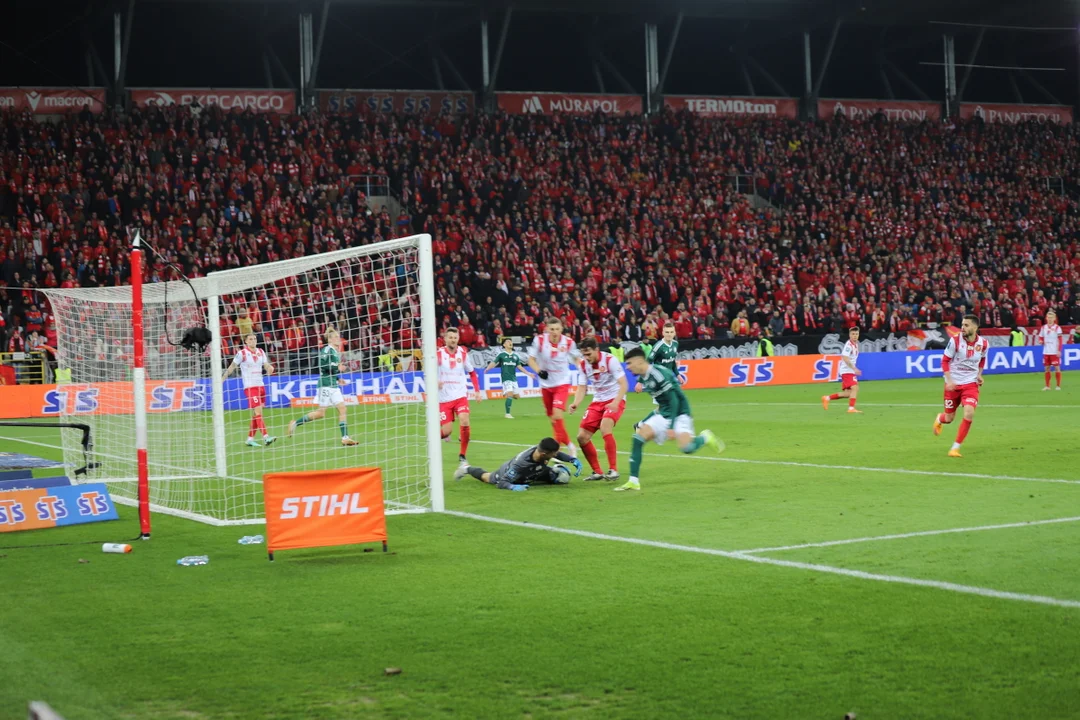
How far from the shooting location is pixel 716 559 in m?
8.86

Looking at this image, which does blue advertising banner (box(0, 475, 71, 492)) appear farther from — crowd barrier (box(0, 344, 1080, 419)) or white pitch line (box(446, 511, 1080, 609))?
white pitch line (box(446, 511, 1080, 609))

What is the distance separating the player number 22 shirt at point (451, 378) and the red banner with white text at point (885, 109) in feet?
138

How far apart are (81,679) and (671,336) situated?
40.7 ft

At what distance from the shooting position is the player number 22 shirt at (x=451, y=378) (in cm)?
1656

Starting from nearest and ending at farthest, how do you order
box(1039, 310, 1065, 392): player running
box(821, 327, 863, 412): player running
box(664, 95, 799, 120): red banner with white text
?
box(821, 327, 863, 412): player running → box(1039, 310, 1065, 392): player running → box(664, 95, 799, 120): red banner with white text

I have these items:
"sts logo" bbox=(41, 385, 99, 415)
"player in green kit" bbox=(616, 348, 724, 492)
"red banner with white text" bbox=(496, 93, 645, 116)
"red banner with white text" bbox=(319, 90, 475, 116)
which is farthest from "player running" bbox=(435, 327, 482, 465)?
"red banner with white text" bbox=(496, 93, 645, 116)

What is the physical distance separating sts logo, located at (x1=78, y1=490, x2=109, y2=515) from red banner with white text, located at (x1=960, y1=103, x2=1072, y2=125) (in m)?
52.3

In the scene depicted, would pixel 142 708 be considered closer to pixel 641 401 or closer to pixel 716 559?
pixel 716 559

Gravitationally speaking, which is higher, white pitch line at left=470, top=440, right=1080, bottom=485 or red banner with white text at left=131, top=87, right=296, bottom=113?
red banner with white text at left=131, top=87, right=296, bottom=113

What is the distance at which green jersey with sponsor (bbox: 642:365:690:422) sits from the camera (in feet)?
43.7

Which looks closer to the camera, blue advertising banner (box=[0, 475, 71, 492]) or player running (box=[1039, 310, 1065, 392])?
blue advertising banner (box=[0, 475, 71, 492])

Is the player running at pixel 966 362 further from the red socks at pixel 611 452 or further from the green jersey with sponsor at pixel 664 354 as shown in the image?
the red socks at pixel 611 452

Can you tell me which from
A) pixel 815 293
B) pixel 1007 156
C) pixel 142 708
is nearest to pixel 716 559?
pixel 142 708

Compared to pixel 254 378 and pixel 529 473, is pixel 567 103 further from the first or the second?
pixel 529 473
